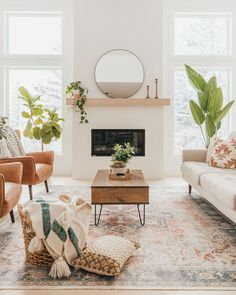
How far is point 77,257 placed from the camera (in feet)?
7.17

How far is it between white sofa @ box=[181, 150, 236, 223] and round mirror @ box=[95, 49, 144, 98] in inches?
70.4

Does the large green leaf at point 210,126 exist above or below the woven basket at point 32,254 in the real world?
above

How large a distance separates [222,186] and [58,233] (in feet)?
5.25

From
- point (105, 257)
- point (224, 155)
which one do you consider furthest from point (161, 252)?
point (224, 155)

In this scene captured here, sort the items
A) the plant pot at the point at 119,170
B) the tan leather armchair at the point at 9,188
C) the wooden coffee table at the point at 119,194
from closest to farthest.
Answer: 1. the tan leather armchair at the point at 9,188
2. the wooden coffee table at the point at 119,194
3. the plant pot at the point at 119,170

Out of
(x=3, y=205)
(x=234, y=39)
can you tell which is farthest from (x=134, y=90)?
(x=3, y=205)

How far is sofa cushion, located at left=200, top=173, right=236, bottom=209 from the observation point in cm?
266

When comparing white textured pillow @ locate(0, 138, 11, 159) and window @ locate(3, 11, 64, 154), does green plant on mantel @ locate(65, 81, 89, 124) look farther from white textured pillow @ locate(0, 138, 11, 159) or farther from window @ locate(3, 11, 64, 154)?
white textured pillow @ locate(0, 138, 11, 159)

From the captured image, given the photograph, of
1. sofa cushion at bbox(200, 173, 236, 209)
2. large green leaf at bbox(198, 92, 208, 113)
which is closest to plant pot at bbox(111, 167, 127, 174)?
sofa cushion at bbox(200, 173, 236, 209)

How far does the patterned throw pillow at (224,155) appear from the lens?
3.97 m

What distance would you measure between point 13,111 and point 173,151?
323cm

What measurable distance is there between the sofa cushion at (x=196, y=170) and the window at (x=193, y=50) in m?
1.82

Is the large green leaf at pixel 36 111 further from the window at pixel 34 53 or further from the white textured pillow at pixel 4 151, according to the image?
the white textured pillow at pixel 4 151

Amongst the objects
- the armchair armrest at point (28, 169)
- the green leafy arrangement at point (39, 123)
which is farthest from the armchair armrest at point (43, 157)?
the green leafy arrangement at point (39, 123)
